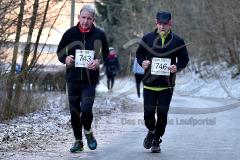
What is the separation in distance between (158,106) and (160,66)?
604mm

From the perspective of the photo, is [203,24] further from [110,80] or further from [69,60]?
[69,60]

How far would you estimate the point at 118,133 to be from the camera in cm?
1202

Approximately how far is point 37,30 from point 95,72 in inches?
270

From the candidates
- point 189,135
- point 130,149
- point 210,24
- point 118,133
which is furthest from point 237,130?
point 210,24

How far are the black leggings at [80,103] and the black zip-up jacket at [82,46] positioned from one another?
0.10m

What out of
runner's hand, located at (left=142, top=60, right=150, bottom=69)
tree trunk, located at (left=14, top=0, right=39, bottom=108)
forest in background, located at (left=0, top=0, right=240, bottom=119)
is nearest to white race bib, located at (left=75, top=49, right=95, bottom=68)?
runner's hand, located at (left=142, top=60, right=150, bottom=69)

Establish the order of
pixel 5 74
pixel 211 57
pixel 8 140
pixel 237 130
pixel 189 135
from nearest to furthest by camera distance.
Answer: pixel 8 140, pixel 189 135, pixel 237 130, pixel 5 74, pixel 211 57

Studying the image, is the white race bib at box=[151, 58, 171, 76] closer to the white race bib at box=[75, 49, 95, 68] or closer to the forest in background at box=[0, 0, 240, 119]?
the white race bib at box=[75, 49, 95, 68]

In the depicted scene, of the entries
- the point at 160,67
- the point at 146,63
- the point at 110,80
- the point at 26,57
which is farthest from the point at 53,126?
the point at 110,80

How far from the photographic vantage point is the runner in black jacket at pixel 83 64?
8.94 metres

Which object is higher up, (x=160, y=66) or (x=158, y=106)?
(x=160, y=66)

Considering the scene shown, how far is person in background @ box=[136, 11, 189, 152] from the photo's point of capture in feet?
29.8

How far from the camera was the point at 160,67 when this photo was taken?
9031 millimetres

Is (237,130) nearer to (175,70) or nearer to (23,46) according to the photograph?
(175,70)
